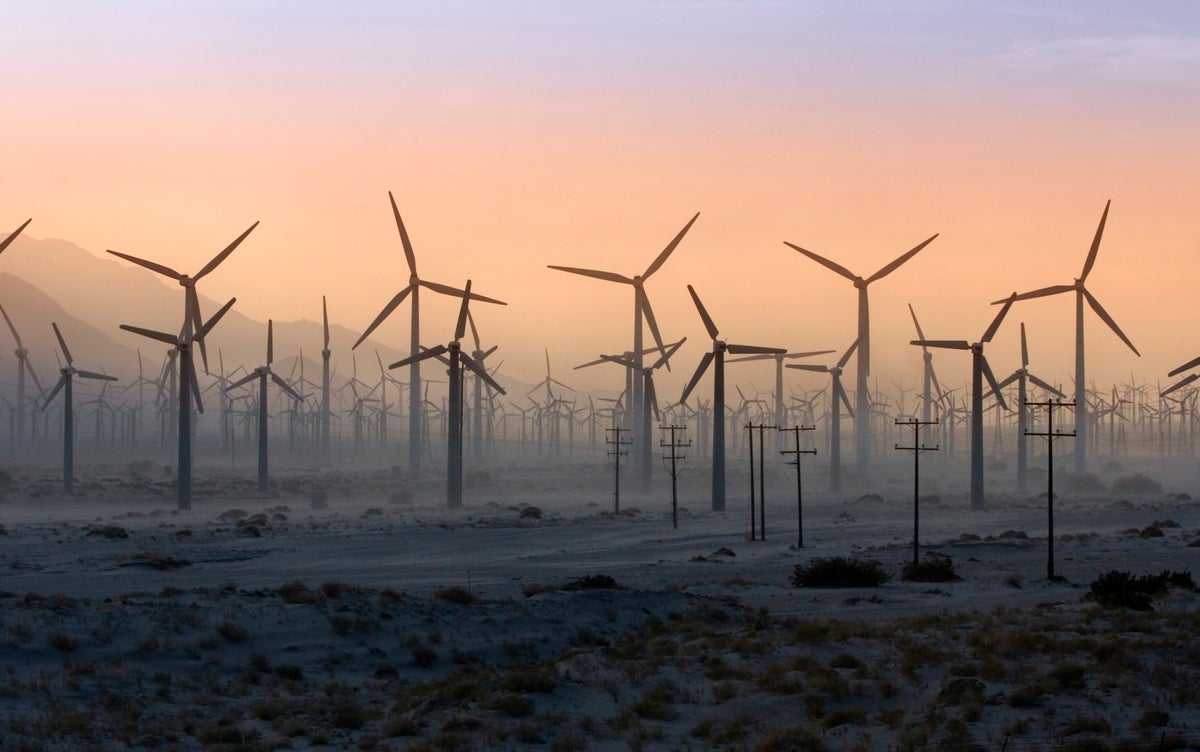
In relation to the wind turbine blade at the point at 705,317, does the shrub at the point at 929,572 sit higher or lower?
lower

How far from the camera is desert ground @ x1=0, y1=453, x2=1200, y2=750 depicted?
21594 millimetres

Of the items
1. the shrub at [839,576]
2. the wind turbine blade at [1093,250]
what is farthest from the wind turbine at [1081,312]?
the shrub at [839,576]

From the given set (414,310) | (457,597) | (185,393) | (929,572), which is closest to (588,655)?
(457,597)

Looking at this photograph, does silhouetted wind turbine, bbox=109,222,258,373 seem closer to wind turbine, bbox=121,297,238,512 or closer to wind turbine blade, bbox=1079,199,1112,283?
wind turbine, bbox=121,297,238,512

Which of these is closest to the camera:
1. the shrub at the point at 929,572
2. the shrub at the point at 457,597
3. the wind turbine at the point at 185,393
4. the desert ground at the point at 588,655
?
the desert ground at the point at 588,655

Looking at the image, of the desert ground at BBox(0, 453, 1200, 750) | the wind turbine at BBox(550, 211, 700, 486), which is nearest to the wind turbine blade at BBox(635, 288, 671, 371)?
the wind turbine at BBox(550, 211, 700, 486)

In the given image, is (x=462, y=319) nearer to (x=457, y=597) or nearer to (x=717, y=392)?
(x=717, y=392)

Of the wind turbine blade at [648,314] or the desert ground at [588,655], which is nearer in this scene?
the desert ground at [588,655]

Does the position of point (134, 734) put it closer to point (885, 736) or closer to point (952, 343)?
point (885, 736)

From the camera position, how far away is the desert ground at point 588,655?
70.8ft

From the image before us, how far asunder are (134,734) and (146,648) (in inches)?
→ 257

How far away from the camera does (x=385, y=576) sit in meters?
50.5

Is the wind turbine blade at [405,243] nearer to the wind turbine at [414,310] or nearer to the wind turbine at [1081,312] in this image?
the wind turbine at [414,310]

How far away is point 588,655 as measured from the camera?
29.1 meters
